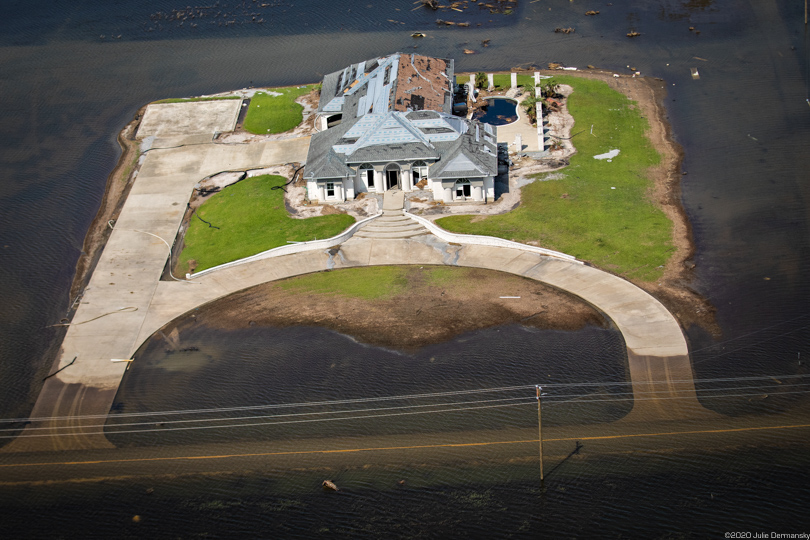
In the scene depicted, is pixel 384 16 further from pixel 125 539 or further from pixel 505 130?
pixel 125 539

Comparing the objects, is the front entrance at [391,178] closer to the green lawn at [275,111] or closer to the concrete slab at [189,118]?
the green lawn at [275,111]

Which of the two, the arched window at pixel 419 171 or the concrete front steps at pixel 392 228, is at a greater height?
the arched window at pixel 419 171

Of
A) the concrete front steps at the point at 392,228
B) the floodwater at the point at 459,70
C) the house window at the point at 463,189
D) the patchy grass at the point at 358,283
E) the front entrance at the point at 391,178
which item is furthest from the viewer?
the front entrance at the point at 391,178

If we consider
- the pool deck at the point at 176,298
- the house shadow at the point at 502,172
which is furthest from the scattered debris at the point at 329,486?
the house shadow at the point at 502,172

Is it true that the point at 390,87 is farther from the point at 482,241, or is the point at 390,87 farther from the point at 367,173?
the point at 482,241

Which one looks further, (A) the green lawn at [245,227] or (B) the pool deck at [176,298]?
(A) the green lawn at [245,227]

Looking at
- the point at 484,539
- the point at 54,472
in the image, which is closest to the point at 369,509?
the point at 484,539
